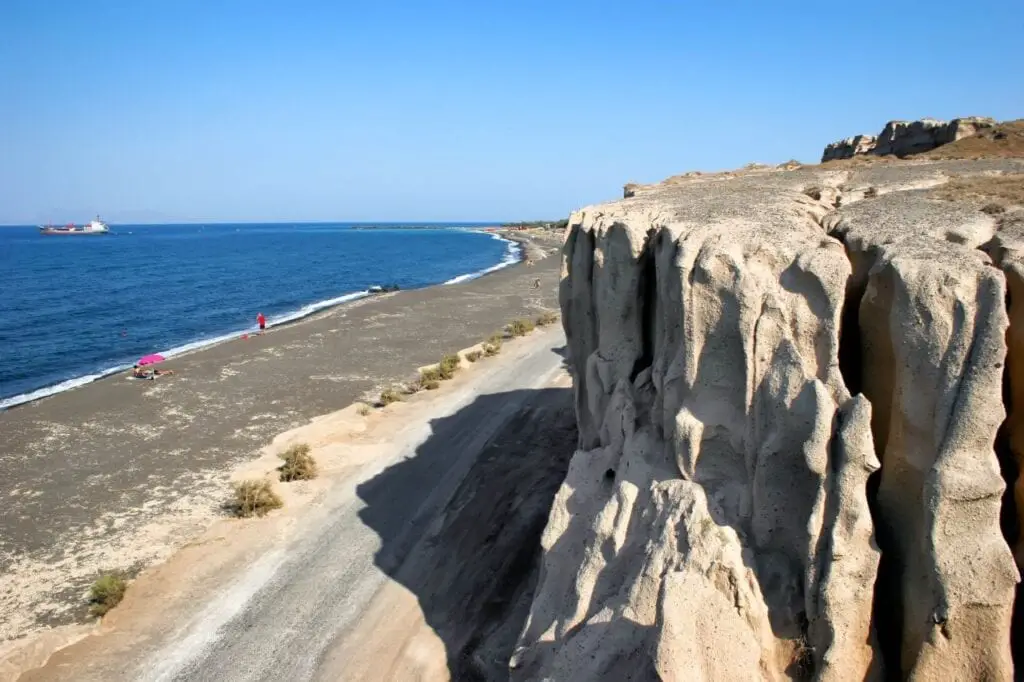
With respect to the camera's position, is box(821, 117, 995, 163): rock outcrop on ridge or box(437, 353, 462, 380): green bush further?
box(437, 353, 462, 380): green bush

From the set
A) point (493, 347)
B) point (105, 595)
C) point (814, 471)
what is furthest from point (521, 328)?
point (814, 471)

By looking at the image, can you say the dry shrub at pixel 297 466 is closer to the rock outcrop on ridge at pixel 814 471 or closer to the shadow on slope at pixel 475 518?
the shadow on slope at pixel 475 518

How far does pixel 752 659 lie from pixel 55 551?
17.7 meters

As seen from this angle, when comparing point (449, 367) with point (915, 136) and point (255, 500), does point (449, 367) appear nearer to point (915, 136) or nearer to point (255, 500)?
point (255, 500)

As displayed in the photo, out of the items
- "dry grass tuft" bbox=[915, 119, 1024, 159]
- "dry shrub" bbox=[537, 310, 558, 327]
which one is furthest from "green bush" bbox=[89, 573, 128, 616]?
"dry shrub" bbox=[537, 310, 558, 327]

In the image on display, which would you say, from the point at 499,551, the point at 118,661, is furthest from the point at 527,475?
the point at 118,661

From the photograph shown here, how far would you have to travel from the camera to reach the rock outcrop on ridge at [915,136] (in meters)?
21.0

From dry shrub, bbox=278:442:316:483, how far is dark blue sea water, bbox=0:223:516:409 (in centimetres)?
2119

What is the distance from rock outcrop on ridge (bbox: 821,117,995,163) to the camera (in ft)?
68.7

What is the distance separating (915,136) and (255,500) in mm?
25662

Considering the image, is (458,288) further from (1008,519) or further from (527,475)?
(1008,519)

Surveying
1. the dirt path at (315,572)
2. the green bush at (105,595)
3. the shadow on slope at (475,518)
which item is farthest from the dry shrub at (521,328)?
the green bush at (105,595)

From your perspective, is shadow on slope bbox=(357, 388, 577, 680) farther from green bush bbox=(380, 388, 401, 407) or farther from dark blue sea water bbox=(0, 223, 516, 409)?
dark blue sea water bbox=(0, 223, 516, 409)

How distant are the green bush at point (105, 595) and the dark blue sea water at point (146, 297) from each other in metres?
24.3
